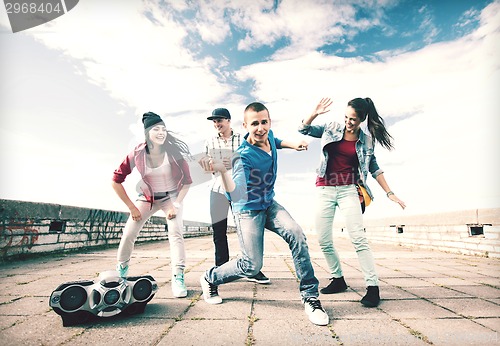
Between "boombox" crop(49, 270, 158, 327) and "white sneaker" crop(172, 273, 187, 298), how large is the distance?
20.5 inches

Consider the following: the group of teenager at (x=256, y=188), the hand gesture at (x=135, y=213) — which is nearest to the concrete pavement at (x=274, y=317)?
the group of teenager at (x=256, y=188)

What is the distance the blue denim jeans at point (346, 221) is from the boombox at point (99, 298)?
1.83m

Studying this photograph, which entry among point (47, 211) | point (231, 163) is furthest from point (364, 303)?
point (47, 211)

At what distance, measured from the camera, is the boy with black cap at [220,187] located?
3.63 m

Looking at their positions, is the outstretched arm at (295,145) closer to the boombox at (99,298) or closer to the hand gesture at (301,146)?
the hand gesture at (301,146)

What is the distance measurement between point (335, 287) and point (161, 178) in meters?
2.19

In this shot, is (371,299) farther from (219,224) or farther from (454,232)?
(454,232)

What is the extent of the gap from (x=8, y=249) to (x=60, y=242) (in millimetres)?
1281

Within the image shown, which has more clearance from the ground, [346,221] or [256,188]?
[256,188]

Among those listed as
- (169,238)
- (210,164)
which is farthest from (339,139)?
(169,238)

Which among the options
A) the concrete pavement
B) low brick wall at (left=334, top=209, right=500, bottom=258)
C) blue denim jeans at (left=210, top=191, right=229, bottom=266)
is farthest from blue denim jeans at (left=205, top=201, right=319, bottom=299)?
low brick wall at (left=334, top=209, right=500, bottom=258)

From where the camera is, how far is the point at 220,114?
12.6ft

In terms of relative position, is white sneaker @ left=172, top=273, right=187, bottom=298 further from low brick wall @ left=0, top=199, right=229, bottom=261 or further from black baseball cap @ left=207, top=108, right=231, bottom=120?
low brick wall @ left=0, top=199, right=229, bottom=261

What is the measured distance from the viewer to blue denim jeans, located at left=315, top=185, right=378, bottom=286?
2.83m
